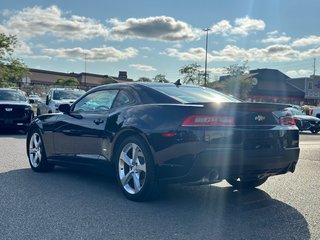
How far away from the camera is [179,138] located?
15.0ft

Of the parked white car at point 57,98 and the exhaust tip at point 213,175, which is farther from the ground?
the parked white car at point 57,98

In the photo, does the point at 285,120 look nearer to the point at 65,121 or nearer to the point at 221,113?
the point at 221,113

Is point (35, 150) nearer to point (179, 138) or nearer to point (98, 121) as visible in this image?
point (98, 121)

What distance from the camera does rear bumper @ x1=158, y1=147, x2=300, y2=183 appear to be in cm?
447

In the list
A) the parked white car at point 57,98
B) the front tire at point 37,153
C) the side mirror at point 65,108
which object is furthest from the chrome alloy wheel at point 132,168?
the parked white car at point 57,98

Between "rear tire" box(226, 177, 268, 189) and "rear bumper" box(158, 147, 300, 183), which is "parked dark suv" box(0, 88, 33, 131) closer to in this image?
"rear tire" box(226, 177, 268, 189)

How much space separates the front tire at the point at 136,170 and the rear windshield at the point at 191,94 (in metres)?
0.76

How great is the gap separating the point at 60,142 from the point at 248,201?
3.04 m

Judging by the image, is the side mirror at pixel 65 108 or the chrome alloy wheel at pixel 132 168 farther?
the side mirror at pixel 65 108

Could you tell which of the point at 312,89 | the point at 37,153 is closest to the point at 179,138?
the point at 37,153

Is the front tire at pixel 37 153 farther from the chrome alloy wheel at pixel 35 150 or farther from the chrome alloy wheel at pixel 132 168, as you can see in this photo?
the chrome alloy wheel at pixel 132 168

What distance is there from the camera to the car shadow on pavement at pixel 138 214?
391 cm

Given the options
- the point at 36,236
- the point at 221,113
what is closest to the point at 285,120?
the point at 221,113

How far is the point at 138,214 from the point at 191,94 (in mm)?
1826
